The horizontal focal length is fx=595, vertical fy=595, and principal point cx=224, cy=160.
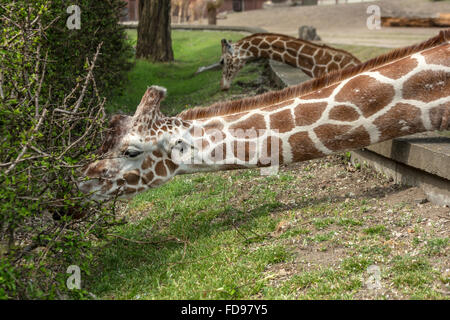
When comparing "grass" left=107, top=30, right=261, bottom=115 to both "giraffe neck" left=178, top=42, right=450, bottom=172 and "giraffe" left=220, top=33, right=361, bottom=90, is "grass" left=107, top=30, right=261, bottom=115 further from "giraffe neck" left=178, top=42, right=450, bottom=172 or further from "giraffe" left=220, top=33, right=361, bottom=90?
"giraffe neck" left=178, top=42, right=450, bottom=172

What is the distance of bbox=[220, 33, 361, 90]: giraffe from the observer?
10.2m

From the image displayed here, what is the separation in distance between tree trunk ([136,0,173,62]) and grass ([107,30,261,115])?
1.53ft

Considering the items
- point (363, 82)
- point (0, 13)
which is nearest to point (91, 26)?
point (0, 13)

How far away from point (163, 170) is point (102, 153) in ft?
1.88

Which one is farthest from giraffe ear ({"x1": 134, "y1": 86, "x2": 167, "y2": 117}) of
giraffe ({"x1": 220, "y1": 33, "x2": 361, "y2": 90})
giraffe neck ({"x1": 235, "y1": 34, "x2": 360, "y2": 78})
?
giraffe ({"x1": 220, "y1": 33, "x2": 361, "y2": 90})

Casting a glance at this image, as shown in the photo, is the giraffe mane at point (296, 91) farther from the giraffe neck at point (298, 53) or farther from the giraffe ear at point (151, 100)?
the giraffe neck at point (298, 53)

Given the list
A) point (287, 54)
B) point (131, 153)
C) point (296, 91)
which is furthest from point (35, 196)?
point (287, 54)

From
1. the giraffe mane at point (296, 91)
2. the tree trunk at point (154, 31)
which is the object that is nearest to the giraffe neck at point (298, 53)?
the giraffe mane at point (296, 91)

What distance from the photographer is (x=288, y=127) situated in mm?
5535

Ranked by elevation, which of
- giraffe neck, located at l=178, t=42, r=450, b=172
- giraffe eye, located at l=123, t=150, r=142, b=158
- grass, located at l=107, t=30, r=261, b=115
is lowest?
grass, located at l=107, t=30, r=261, b=115

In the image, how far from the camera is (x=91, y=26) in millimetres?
9727

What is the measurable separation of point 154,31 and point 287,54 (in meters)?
7.13

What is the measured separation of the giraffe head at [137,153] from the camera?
5301 mm
